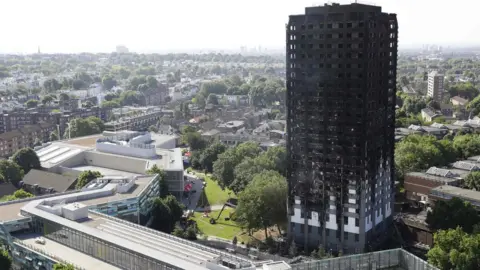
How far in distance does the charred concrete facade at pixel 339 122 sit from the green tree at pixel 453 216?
3314 millimetres

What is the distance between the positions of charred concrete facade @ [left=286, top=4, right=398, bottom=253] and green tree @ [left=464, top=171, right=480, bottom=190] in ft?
34.3

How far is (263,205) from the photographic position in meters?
34.9

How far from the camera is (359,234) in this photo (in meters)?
32.3

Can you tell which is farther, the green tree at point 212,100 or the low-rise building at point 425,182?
the green tree at point 212,100

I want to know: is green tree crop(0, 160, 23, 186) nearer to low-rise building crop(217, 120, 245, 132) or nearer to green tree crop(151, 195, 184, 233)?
green tree crop(151, 195, 184, 233)

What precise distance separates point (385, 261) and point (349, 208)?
1258cm

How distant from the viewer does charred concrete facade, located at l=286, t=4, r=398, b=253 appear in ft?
104

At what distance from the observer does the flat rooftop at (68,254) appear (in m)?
25.1

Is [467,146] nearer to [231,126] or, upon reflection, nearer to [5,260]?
[231,126]

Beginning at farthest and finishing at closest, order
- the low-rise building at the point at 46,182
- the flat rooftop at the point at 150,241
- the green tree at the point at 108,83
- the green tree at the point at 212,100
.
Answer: the green tree at the point at 108,83 → the green tree at the point at 212,100 → the low-rise building at the point at 46,182 → the flat rooftop at the point at 150,241

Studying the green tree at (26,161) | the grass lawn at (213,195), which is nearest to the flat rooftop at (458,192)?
the grass lawn at (213,195)

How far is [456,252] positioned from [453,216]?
252 inches

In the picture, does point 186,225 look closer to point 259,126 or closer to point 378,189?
point 378,189

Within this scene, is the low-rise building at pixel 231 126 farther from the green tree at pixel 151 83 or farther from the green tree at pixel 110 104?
the green tree at pixel 151 83
